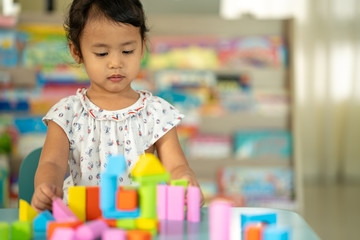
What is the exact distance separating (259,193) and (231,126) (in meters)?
0.47

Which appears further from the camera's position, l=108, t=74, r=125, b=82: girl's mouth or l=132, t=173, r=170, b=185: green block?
l=108, t=74, r=125, b=82: girl's mouth

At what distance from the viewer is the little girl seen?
113 centimetres

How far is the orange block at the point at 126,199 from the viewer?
2.40 ft

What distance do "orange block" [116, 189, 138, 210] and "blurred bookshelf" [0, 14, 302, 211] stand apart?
2844 millimetres

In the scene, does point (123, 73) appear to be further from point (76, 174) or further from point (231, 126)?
point (231, 126)

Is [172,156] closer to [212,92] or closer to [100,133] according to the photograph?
[100,133]

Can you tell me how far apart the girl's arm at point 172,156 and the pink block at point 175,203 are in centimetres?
28

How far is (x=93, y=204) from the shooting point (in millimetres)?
826

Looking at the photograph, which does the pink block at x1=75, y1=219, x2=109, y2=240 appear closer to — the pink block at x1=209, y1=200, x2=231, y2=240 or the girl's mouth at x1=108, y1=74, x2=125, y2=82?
the pink block at x1=209, y1=200, x2=231, y2=240

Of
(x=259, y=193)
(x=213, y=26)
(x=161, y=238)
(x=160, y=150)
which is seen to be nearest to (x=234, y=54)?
(x=213, y=26)

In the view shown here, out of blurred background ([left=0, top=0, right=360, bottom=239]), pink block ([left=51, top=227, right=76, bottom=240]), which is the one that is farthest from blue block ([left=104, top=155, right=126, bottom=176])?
blurred background ([left=0, top=0, right=360, bottom=239])

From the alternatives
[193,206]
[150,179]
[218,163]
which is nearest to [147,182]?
[150,179]

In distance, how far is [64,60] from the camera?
11.7 feet

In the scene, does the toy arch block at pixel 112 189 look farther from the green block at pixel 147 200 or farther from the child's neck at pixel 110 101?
the child's neck at pixel 110 101
